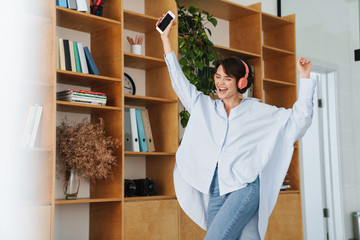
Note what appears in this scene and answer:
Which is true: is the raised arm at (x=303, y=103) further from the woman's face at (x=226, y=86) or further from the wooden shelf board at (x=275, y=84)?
the wooden shelf board at (x=275, y=84)

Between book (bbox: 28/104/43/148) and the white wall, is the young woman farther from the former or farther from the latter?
the white wall

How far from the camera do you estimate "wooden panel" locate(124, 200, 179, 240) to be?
3168 millimetres

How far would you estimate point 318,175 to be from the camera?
14.1ft

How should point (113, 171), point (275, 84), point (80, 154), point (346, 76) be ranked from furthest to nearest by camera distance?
1. point (275, 84)
2. point (346, 76)
3. point (113, 171)
4. point (80, 154)

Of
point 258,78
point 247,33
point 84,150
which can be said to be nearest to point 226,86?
point 84,150

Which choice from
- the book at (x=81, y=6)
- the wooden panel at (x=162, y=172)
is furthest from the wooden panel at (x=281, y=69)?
the book at (x=81, y=6)

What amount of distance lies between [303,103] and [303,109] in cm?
3

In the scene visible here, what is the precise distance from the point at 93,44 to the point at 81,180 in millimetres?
967

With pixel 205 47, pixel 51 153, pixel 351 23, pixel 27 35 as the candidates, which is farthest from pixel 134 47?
pixel 351 23

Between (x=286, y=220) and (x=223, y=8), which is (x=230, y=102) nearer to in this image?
(x=223, y=8)

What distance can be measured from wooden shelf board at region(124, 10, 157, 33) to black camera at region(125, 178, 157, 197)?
1132 millimetres

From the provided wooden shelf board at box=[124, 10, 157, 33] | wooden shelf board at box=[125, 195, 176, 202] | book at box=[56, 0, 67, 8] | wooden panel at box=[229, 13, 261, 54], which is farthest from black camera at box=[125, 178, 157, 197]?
wooden panel at box=[229, 13, 261, 54]

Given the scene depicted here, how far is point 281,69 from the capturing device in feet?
15.0

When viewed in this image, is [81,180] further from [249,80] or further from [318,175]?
[318,175]
